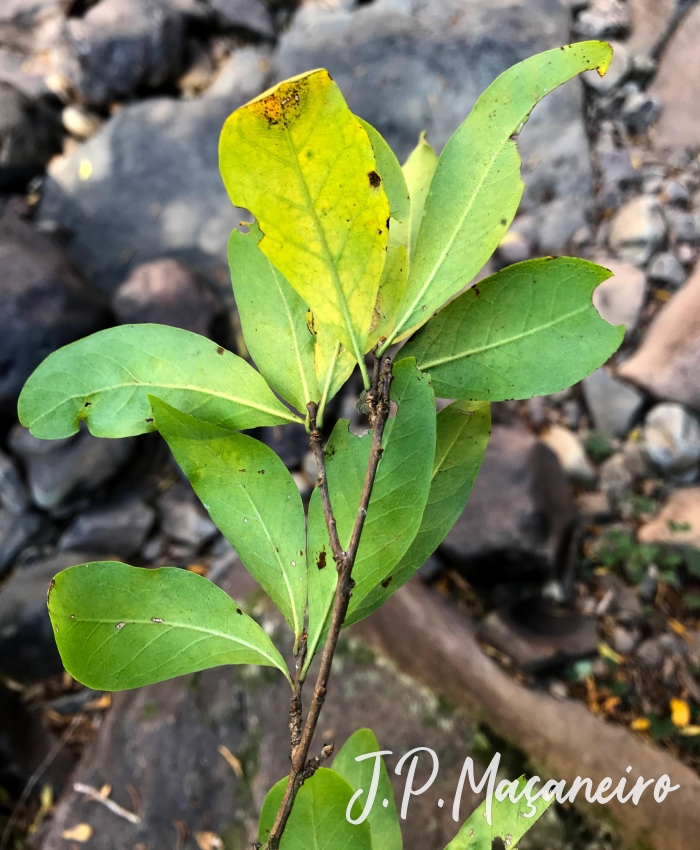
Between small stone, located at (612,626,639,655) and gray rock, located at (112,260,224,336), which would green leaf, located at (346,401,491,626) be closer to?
small stone, located at (612,626,639,655)

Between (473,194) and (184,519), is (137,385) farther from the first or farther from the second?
(184,519)

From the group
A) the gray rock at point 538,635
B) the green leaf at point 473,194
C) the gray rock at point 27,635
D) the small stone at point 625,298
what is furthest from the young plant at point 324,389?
the small stone at point 625,298

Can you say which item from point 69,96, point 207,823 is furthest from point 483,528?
point 69,96

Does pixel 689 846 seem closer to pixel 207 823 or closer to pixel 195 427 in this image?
pixel 207 823

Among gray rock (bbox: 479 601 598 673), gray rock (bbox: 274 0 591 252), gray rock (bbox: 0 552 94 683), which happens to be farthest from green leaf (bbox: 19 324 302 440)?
gray rock (bbox: 274 0 591 252)

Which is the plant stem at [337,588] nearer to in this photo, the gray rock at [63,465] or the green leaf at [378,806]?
the green leaf at [378,806]
